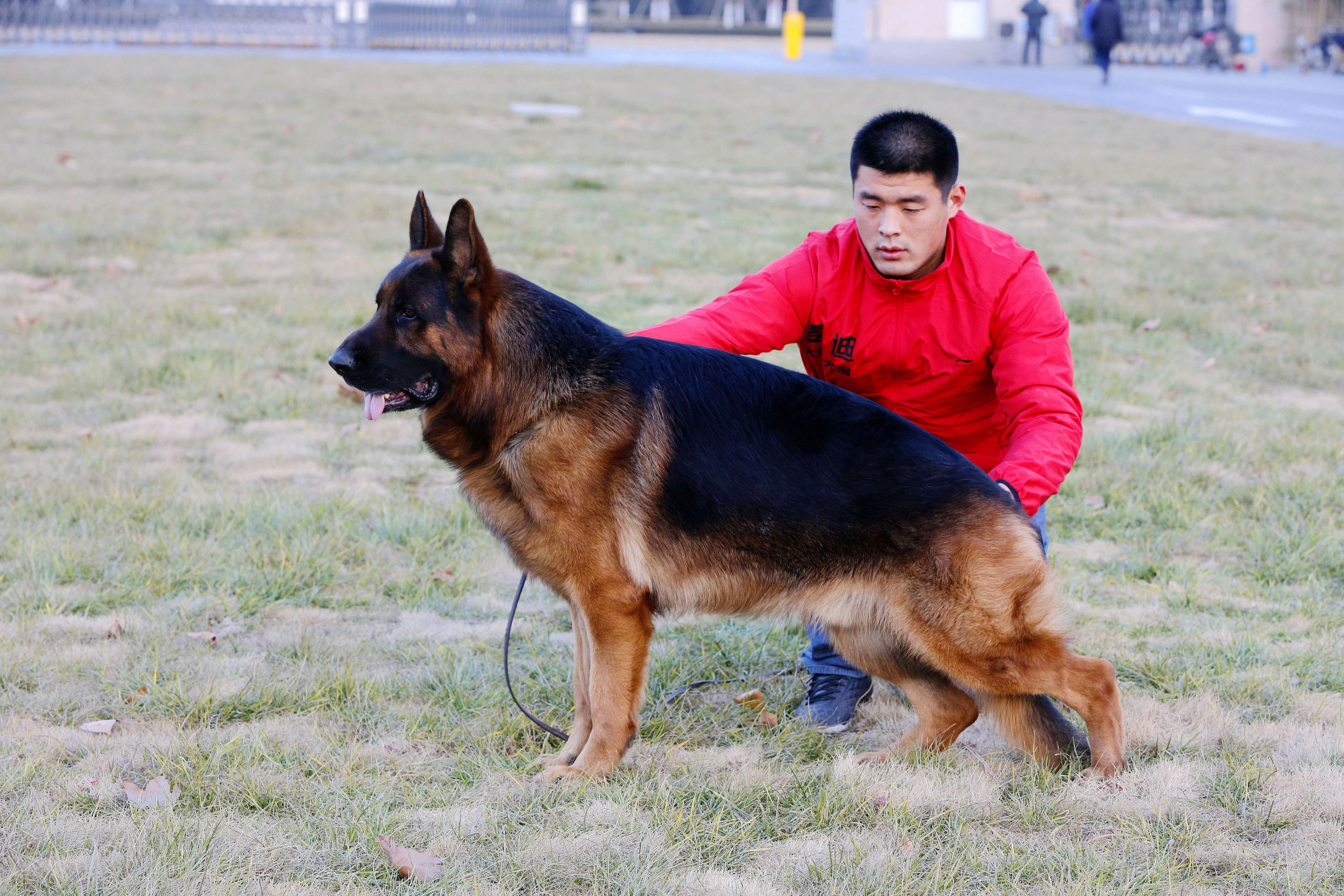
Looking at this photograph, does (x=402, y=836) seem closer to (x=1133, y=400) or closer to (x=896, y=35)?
(x=1133, y=400)

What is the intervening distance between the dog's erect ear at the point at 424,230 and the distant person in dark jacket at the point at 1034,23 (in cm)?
3946

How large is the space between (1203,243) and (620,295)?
5.93m

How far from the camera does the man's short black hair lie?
130 inches

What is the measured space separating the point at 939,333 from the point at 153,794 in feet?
8.59

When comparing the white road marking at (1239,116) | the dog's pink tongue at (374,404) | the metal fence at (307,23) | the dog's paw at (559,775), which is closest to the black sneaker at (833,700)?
the dog's paw at (559,775)

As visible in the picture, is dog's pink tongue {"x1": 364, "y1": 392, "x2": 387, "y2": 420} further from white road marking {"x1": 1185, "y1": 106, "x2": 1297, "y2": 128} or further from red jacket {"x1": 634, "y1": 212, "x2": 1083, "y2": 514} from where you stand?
white road marking {"x1": 1185, "y1": 106, "x2": 1297, "y2": 128}

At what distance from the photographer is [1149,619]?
406 cm

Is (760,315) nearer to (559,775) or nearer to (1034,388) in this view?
(1034,388)

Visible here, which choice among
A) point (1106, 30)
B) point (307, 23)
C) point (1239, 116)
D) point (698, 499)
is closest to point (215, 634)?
point (698, 499)

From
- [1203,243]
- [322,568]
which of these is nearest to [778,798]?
[322,568]

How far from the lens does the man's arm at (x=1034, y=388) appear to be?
3.18 metres

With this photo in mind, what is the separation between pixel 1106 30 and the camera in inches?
1170

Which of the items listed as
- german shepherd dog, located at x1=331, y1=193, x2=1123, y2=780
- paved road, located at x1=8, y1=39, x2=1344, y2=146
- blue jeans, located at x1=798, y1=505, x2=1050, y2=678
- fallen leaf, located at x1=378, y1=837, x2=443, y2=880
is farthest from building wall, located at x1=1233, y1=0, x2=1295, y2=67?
fallen leaf, located at x1=378, y1=837, x2=443, y2=880

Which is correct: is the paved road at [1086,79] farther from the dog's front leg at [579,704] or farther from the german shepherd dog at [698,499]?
the dog's front leg at [579,704]
